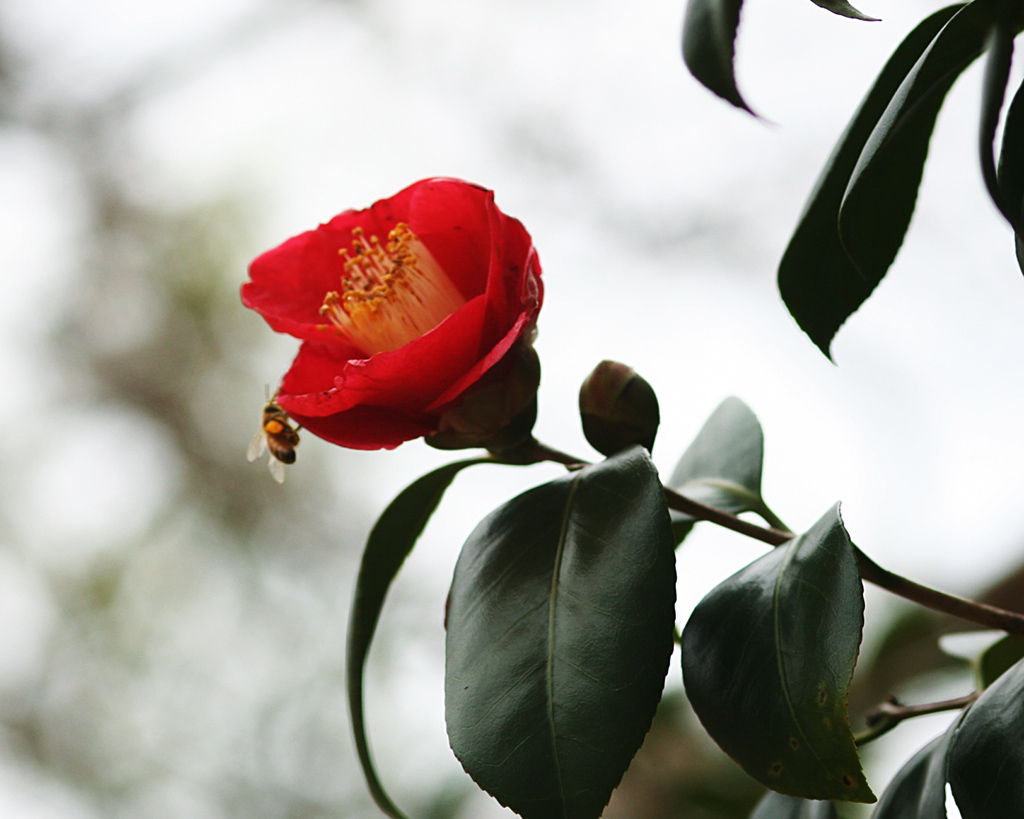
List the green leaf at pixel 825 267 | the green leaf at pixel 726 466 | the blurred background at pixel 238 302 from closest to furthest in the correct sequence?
the green leaf at pixel 825 267 < the green leaf at pixel 726 466 < the blurred background at pixel 238 302

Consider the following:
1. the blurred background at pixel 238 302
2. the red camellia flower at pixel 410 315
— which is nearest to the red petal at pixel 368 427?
the red camellia flower at pixel 410 315

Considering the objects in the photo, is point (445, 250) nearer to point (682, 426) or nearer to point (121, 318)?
point (682, 426)

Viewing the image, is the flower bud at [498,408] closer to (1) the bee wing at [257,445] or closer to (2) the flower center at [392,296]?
(2) the flower center at [392,296]

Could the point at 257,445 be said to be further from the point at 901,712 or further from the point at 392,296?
the point at 901,712

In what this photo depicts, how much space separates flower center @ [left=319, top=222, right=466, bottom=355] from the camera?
1.35 feet

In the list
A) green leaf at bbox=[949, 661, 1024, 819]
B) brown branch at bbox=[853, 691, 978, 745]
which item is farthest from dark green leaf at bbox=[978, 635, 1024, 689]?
green leaf at bbox=[949, 661, 1024, 819]

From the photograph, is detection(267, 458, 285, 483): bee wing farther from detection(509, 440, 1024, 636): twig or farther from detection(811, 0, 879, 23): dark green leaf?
detection(811, 0, 879, 23): dark green leaf

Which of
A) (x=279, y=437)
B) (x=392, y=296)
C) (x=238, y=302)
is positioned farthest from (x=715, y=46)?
(x=238, y=302)

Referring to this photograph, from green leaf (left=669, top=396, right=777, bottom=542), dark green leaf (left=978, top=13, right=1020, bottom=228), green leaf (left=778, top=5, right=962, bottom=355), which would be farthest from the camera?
green leaf (left=669, top=396, right=777, bottom=542)

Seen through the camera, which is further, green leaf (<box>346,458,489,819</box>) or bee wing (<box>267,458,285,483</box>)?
bee wing (<box>267,458,285,483</box>)

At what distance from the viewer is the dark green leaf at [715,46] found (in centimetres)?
33

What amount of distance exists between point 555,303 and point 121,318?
1.40 m

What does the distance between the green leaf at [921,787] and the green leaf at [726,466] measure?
13 cm

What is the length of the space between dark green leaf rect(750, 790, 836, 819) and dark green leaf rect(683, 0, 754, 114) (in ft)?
1.02
